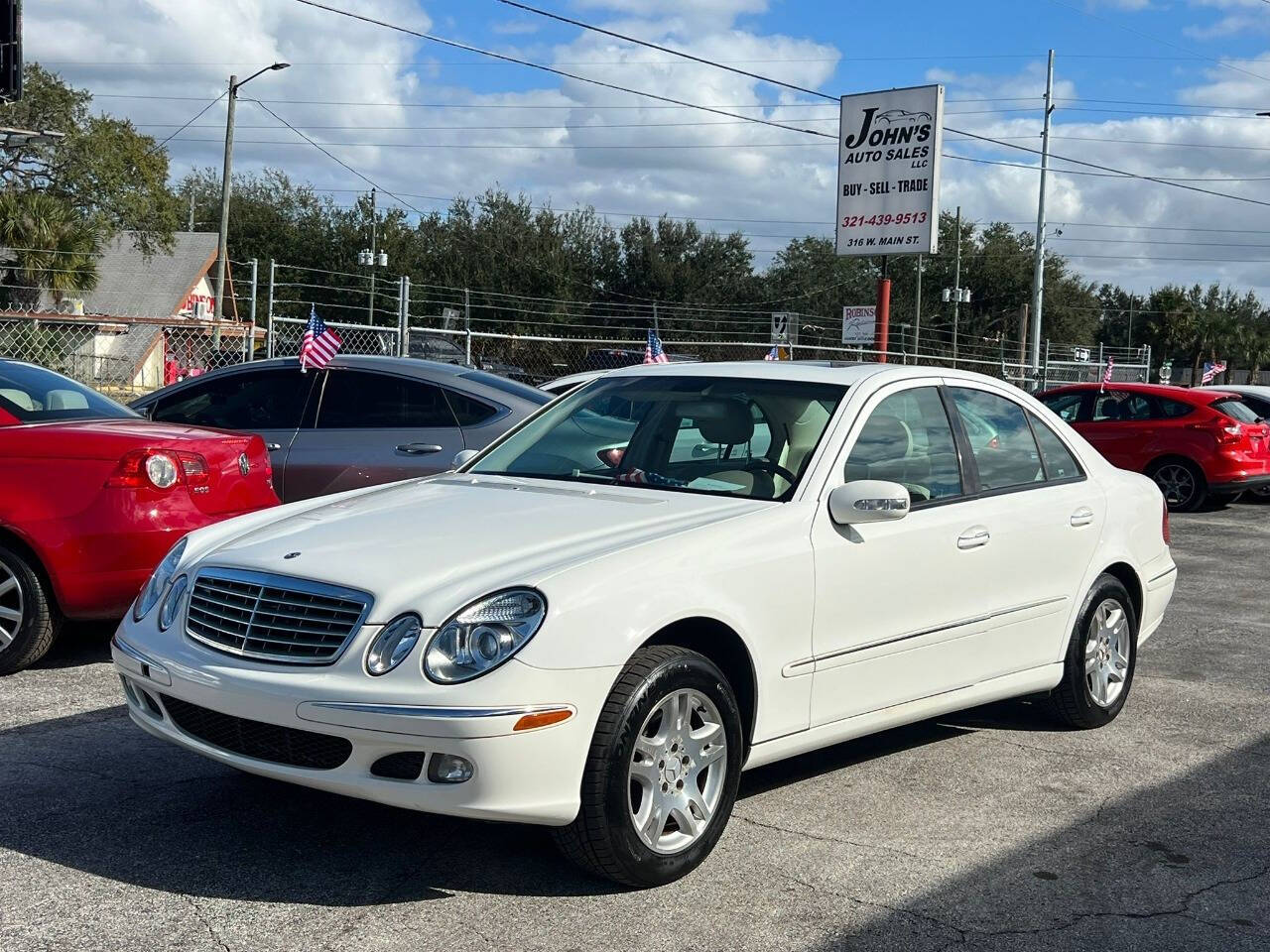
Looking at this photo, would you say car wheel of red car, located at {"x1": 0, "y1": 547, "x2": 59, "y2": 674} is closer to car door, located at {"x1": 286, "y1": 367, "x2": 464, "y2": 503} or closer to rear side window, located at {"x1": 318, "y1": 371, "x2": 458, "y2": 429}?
car door, located at {"x1": 286, "y1": 367, "x2": 464, "y2": 503}

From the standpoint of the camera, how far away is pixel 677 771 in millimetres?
4164

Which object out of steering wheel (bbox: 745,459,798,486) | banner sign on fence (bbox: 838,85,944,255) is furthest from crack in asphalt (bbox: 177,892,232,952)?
banner sign on fence (bbox: 838,85,944,255)

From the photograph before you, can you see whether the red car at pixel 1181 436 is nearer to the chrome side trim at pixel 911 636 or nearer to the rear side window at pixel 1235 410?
the rear side window at pixel 1235 410

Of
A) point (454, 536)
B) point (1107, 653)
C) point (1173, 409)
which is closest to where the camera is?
point (454, 536)

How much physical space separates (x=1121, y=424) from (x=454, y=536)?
1419 cm

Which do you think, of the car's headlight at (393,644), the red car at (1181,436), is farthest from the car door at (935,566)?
the red car at (1181,436)

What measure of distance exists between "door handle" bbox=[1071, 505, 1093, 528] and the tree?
42928 mm

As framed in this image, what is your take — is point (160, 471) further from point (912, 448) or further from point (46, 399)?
point (912, 448)

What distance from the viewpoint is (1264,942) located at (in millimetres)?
3895

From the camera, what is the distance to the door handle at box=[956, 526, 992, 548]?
5230 millimetres

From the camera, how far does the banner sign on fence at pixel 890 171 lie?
61.9 feet

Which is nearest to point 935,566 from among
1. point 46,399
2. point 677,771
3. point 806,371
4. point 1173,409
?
point 806,371

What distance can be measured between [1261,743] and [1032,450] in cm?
162

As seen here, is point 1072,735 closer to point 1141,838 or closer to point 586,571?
point 1141,838
